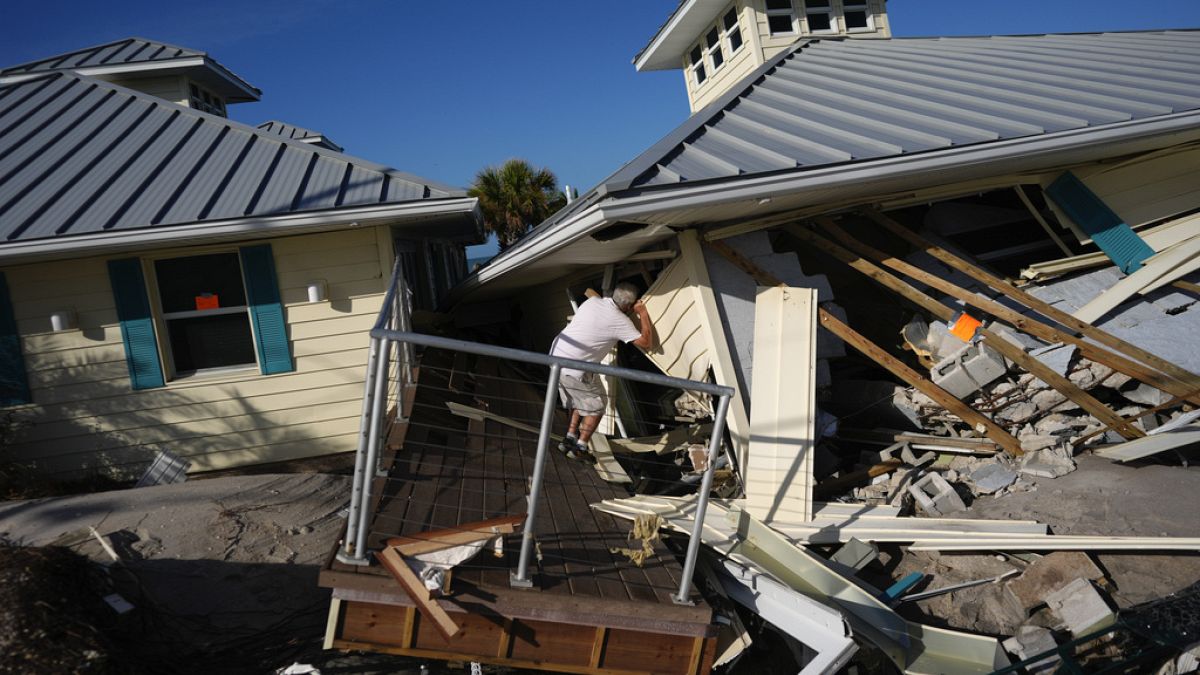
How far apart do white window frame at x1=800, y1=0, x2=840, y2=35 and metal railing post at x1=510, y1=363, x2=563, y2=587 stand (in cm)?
1087

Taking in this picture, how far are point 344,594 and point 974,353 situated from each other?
18.0ft

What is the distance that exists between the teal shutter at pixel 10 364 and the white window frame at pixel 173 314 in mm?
1390

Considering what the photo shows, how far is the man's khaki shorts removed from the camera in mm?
6531

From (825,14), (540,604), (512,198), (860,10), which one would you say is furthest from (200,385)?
(512,198)

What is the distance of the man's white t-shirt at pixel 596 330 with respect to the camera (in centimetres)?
654

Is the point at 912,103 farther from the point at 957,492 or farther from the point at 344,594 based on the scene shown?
the point at 344,594

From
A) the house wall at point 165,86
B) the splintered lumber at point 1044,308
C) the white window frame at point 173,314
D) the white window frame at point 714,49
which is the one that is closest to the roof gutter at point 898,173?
the splintered lumber at point 1044,308

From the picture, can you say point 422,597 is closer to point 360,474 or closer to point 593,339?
point 360,474

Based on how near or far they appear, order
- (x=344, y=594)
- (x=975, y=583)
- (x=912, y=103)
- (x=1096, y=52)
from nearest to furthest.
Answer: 1. (x=344, y=594)
2. (x=975, y=583)
3. (x=912, y=103)
4. (x=1096, y=52)

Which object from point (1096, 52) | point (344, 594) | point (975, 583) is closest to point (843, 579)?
point (975, 583)

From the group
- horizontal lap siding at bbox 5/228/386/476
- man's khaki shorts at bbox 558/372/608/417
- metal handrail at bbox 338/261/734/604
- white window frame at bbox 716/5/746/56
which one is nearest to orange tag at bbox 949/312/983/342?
man's khaki shorts at bbox 558/372/608/417

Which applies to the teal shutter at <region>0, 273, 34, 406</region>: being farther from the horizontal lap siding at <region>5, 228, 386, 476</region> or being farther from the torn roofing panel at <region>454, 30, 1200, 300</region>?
the torn roofing panel at <region>454, 30, 1200, 300</region>

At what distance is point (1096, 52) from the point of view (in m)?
9.58

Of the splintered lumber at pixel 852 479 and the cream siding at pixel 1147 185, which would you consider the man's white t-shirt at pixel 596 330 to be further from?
the cream siding at pixel 1147 185
